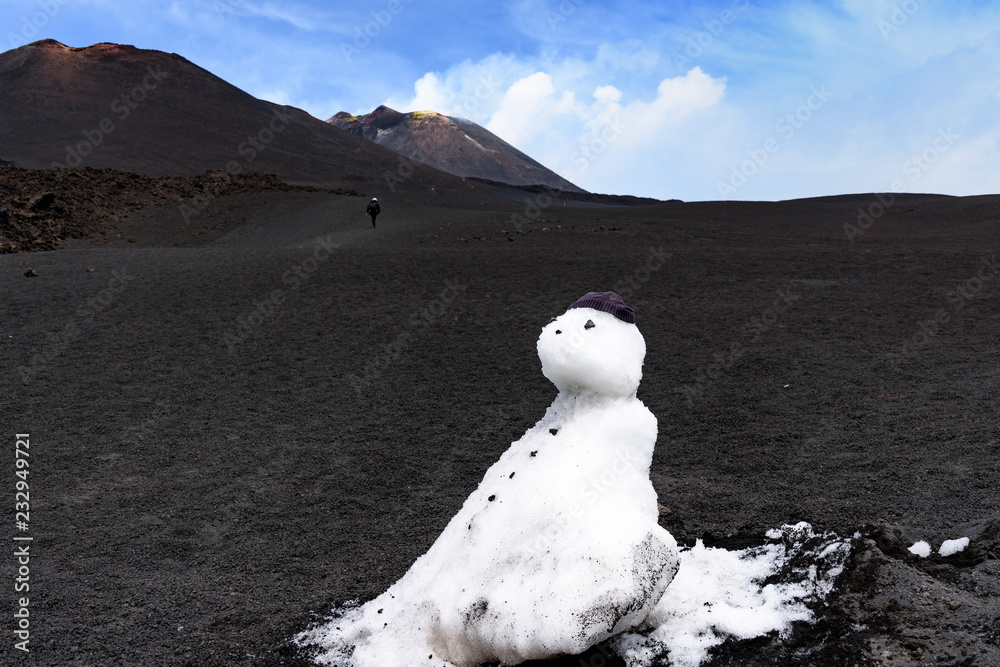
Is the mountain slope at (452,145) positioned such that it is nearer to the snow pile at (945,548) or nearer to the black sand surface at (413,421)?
the black sand surface at (413,421)

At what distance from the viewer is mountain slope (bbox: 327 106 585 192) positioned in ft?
451

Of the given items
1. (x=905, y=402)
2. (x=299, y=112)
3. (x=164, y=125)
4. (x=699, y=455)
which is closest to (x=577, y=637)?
(x=699, y=455)

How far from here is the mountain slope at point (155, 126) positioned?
5369 cm

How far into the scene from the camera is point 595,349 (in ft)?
13.2

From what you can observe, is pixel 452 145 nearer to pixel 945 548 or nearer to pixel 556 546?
pixel 945 548

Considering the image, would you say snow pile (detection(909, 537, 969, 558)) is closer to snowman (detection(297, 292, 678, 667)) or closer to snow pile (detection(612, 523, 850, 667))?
snow pile (detection(612, 523, 850, 667))

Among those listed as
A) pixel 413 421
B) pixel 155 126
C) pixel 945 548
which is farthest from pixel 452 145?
pixel 945 548

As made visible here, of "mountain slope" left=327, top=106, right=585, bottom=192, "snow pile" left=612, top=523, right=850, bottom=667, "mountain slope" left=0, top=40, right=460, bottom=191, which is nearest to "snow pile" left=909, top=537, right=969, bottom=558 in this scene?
"snow pile" left=612, top=523, right=850, bottom=667

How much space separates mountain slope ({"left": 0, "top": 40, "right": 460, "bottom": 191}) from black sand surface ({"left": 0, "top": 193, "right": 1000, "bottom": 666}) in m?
42.5

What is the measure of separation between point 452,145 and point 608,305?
149963 millimetres

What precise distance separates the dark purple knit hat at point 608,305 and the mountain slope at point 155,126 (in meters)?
52.0

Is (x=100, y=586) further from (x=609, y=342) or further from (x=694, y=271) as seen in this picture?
(x=694, y=271)

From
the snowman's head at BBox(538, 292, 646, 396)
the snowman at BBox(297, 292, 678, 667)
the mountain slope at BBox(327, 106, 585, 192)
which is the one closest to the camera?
the snowman at BBox(297, 292, 678, 667)

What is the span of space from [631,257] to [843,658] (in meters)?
13.5
